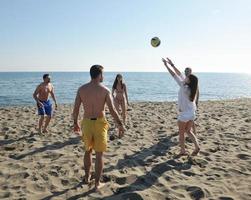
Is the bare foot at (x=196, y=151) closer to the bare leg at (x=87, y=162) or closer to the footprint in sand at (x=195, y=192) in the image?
the footprint in sand at (x=195, y=192)

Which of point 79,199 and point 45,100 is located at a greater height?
point 45,100

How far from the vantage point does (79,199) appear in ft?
16.0

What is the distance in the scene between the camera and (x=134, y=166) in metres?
6.54

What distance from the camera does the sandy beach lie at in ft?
17.1

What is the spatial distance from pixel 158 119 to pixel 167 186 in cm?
740

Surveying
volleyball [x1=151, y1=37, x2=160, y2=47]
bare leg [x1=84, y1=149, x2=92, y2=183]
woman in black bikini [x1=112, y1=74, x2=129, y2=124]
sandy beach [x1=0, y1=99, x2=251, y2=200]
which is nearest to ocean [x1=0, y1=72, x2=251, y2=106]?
woman in black bikini [x1=112, y1=74, x2=129, y2=124]

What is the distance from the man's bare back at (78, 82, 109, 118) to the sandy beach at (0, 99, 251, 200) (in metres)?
1.21

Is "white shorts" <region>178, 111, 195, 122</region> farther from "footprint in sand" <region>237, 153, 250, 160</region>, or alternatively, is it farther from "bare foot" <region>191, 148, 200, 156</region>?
"footprint in sand" <region>237, 153, 250, 160</region>

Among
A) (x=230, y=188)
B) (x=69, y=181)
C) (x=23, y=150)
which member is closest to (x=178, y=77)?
(x=230, y=188)

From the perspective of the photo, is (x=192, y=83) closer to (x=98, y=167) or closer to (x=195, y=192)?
(x=195, y=192)

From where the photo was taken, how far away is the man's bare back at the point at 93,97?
507 centimetres

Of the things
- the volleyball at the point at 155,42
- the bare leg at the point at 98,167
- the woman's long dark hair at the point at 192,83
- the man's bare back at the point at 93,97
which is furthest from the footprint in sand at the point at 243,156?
the man's bare back at the point at 93,97

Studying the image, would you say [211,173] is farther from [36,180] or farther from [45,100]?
[45,100]

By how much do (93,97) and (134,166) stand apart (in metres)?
2.08
